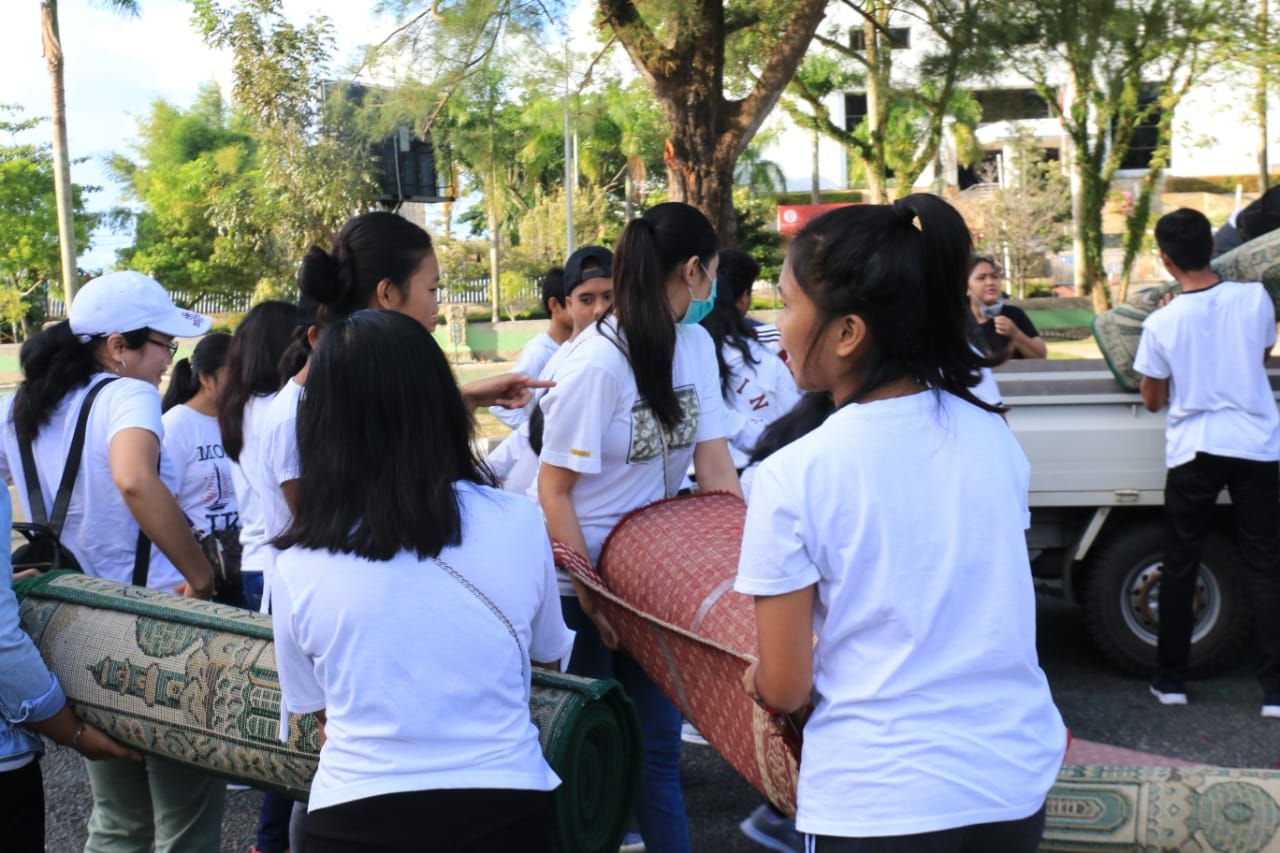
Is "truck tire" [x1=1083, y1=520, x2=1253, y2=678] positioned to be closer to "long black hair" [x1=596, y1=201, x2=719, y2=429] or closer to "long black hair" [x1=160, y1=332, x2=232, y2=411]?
"long black hair" [x1=596, y1=201, x2=719, y2=429]

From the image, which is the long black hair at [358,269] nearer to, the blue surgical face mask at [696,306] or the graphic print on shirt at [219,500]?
the blue surgical face mask at [696,306]

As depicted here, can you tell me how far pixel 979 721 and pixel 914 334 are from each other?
0.53m

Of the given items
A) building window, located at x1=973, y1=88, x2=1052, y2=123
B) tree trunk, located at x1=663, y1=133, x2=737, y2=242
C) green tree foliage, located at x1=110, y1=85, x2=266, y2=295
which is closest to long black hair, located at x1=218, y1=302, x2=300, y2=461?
tree trunk, located at x1=663, y1=133, x2=737, y2=242

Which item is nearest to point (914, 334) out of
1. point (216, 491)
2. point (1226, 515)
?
point (216, 491)

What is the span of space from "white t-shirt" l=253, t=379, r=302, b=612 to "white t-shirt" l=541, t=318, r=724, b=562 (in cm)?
63

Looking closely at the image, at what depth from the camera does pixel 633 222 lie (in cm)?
336

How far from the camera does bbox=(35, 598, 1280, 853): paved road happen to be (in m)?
4.44

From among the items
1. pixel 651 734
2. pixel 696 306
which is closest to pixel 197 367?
pixel 696 306

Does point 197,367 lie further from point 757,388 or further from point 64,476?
point 757,388

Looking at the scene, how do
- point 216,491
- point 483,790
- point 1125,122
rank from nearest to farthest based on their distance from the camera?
point 483,790, point 216,491, point 1125,122

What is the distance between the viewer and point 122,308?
138 inches

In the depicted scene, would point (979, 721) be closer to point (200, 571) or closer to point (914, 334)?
point (914, 334)

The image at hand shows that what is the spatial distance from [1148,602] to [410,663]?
428cm

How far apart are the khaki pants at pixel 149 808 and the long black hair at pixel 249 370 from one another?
1048 mm
